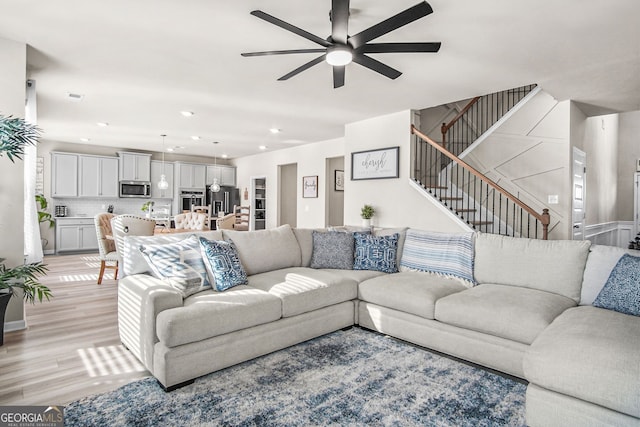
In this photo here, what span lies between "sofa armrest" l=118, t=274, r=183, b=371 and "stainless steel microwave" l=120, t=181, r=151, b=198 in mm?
6716

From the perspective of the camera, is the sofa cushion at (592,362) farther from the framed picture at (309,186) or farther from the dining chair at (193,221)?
the framed picture at (309,186)

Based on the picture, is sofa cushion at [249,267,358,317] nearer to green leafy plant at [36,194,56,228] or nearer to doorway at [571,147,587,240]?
doorway at [571,147,587,240]

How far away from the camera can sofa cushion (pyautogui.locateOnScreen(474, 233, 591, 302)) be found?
9.00ft

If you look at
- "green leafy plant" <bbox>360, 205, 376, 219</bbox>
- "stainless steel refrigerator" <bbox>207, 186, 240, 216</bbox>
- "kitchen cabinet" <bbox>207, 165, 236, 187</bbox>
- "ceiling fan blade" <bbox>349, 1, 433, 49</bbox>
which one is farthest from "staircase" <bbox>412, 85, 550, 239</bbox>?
"kitchen cabinet" <bbox>207, 165, 236, 187</bbox>

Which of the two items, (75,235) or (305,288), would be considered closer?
(305,288)

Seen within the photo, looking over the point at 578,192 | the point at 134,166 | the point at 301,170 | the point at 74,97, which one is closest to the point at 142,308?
the point at 74,97

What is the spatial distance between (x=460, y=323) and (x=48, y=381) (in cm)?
282

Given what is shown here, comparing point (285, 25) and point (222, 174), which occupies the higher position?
point (285, 25)

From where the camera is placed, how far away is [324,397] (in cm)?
216

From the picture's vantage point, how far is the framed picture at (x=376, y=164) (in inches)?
216

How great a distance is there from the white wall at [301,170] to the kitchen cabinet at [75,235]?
12.8 feet

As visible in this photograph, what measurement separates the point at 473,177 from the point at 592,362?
15.5 feet

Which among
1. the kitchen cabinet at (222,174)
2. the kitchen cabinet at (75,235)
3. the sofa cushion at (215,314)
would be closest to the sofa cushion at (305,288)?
the sofa cushion at (215,314)

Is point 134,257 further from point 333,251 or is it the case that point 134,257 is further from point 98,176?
point 98,176
